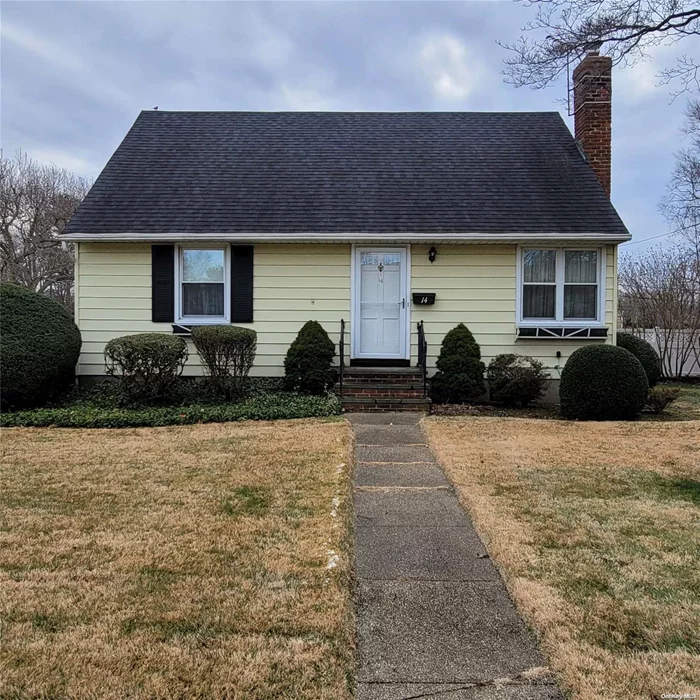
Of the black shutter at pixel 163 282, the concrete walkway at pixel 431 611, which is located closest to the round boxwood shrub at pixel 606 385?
the concrete walkway at pixel 431 611

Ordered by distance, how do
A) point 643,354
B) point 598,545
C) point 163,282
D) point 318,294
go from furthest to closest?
1. point 643,354
2. point 318,294
3. point 163,282
4. point 598,545

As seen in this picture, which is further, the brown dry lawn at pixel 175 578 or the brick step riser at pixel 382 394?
the brick step riser at pixel 382 394

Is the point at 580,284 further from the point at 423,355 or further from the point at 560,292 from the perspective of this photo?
the point at 423,355

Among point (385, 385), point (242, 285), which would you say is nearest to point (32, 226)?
point (242, 285)

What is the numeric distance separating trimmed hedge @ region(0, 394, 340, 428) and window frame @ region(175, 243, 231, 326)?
6.75 ft

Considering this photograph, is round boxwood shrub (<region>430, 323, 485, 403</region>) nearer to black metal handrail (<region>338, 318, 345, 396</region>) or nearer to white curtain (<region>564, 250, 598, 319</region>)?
black metal handrail (<region>338, 318, 345, 396</region>)

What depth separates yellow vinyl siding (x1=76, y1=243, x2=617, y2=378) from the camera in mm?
10086

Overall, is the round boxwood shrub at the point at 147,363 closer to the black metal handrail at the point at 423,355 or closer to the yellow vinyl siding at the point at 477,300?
the black metal handrail at the point at 423,355

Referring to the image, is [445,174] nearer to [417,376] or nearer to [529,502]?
[417,376]

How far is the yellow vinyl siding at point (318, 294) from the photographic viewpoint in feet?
33.1

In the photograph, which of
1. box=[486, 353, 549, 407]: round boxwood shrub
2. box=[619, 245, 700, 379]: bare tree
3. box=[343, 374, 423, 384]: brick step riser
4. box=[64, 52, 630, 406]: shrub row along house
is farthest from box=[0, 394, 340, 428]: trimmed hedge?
box=[619, 245, 700, 379]: bare tree

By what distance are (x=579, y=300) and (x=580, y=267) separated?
0.64 m

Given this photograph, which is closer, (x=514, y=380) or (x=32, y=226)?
(x=514, y=380)

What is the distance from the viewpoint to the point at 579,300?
10.1 m
